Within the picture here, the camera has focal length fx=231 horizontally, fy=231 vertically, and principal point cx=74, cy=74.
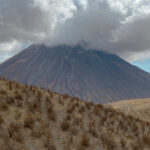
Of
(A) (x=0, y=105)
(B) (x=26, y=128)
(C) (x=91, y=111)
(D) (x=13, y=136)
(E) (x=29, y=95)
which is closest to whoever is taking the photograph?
(D) (x=13, y=136)

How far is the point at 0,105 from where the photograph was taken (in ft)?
33.0

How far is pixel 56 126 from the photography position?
32.6 ft

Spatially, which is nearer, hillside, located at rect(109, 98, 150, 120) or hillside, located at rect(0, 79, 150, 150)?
hillside, located at rect(0, 79, 150, 150)

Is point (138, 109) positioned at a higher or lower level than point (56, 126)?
→ higher

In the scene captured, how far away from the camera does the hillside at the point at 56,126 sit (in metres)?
8.17

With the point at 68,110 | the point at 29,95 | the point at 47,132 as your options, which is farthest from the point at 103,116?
the point at 47,132

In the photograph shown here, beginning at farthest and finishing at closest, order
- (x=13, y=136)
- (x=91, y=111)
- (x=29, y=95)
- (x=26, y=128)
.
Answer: (x=91, y=111) < (x=29, y=95) < (x=26, y=128) < (x=13, y=136)

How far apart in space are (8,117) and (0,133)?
4.51 feet

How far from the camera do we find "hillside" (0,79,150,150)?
26.8 feet

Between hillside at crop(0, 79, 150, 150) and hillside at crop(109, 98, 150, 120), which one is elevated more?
hillside at crop(109, 98, 150, 120)

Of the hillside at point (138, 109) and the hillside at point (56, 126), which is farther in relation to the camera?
the hillside at point (138, 109)

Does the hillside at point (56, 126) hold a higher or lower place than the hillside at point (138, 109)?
lower

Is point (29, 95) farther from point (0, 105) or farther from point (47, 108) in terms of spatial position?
point (0, 105)

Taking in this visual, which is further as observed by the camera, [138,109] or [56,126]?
[138,109]
